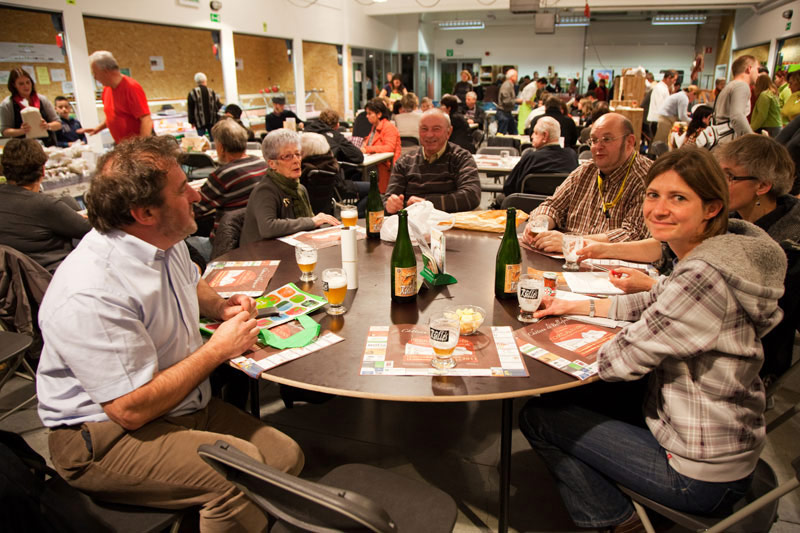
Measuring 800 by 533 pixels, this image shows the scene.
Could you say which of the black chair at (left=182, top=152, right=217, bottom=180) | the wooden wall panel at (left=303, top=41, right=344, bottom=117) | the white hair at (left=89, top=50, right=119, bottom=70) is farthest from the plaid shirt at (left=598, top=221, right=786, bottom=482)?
the wooden wall panel at (left=303, top=41, right=344, bottom=117)

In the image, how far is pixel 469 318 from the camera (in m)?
1.67

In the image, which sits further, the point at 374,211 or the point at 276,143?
the point at 276,143

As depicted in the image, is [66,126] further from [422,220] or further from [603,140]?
[603,140]

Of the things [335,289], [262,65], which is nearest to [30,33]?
[262,65]

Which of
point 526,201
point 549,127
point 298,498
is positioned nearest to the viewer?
point 298,498

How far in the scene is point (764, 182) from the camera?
2.11 m

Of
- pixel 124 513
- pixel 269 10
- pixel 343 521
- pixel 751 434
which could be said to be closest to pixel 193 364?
pixel 124 513

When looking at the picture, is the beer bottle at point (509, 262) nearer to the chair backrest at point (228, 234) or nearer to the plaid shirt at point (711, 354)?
the plaid shirt at point (711, 354)

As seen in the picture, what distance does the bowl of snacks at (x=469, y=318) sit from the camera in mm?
1662

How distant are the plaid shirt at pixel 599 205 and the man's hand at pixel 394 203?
82 centimetres

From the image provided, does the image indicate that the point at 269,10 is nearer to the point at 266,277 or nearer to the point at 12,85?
the point at 12,85

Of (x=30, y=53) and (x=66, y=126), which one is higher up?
→ (x=30, y=53)

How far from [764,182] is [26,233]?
11.8 ft

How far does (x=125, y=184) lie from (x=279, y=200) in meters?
1.48
